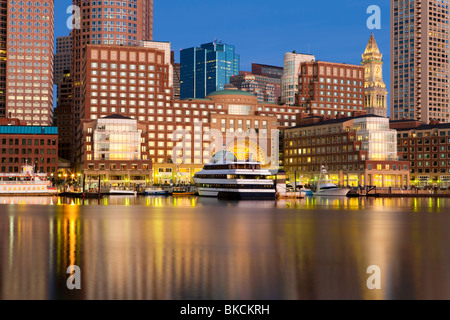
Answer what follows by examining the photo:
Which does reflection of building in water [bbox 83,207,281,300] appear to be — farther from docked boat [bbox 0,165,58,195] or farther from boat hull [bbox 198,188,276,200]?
docked boat [bbox 0,165,58,195]

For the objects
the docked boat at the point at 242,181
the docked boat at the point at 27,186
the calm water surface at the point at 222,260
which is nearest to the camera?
the calm water surface at the point at 222,260

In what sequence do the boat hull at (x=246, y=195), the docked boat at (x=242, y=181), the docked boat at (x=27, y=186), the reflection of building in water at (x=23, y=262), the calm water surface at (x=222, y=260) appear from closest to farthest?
the reflection of building in water at (x=23, y=262) → the calm water surface at (x=222, y=260) → the docked boat at (x=242, y=181) → the boat hull at (x=246, y=195) → the docked boat at (x=27, y=186)

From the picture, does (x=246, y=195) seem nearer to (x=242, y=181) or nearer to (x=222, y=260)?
(x=242, y=181)

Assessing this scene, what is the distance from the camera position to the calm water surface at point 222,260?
33906 millimetres

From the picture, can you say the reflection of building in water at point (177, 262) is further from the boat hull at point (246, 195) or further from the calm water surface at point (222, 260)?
the boat hull at point (246, 195)

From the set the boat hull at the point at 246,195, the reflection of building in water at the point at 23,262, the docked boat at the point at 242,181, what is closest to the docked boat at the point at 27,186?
the docked boat at the point at 242,181

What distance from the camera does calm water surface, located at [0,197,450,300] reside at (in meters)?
33.9

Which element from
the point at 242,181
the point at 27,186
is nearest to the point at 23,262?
the point at 242,181

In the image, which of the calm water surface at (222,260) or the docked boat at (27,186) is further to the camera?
the docked boat at (27,186)

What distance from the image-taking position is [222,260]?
148 feet

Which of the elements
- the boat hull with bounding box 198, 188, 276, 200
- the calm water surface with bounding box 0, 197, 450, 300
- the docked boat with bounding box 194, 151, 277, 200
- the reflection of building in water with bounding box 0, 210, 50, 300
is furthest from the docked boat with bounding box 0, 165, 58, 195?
the reflection of building in water with bounding box 0, 210, 50, 300

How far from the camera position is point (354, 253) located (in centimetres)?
4919

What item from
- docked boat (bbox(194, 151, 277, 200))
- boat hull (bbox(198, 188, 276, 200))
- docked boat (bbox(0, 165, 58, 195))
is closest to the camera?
docked boat (bbox(194, 151, 277, 200))
